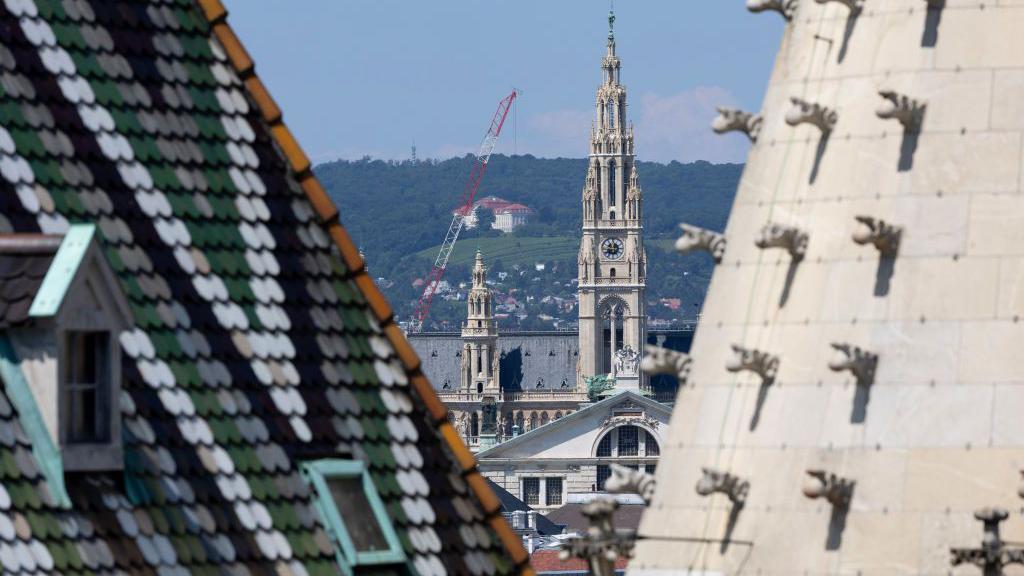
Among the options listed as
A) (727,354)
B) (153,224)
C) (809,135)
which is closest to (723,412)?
(727,354)

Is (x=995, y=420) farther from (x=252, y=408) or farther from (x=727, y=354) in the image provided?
(x=252, y=408)

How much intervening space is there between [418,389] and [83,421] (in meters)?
3.09

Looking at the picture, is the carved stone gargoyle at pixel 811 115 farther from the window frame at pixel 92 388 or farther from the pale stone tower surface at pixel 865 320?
the window frame at pixel 92 388

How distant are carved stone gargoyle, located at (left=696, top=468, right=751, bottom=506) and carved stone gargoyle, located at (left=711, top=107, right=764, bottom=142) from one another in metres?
2.05

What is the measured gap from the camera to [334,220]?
1966 centimetres

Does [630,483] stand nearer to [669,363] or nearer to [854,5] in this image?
[669,363]

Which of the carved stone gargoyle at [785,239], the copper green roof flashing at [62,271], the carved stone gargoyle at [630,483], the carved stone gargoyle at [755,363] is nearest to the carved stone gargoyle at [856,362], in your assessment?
the carved stone gargoyle at [755,363]

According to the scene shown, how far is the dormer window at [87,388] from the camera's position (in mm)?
16828

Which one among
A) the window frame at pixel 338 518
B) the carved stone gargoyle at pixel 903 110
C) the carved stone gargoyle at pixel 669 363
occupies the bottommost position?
the window frame at pixel 338 518

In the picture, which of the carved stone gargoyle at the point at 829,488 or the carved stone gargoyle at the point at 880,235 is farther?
the carved stone gargoyle at the point at 880,235

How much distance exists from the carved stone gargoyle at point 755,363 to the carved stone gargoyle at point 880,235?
0.79 metres

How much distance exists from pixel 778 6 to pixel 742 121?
82 centimetres

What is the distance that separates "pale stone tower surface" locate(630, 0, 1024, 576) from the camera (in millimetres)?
18125

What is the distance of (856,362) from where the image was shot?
1820 cm
